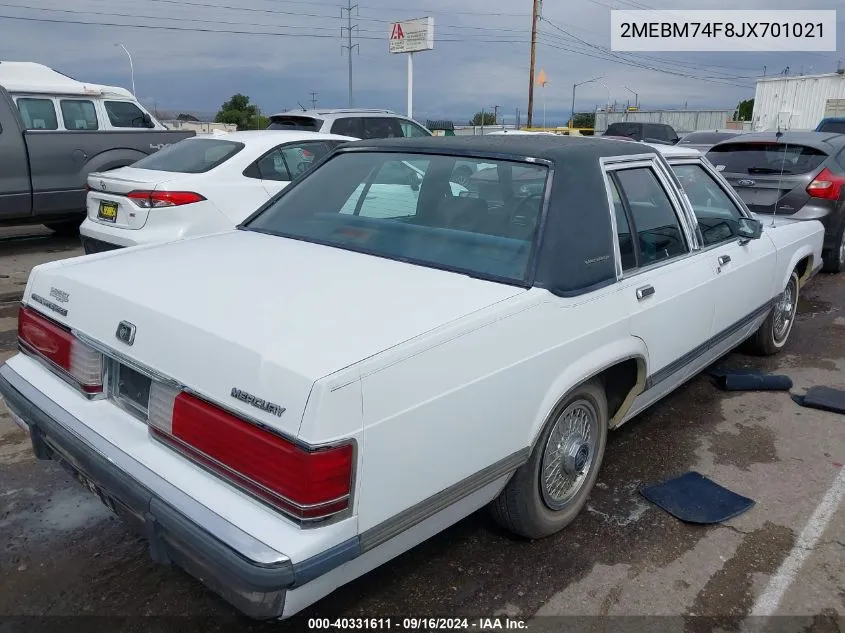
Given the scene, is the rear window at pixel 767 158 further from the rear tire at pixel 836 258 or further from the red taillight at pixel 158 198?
the red taillight at pixel 158 198

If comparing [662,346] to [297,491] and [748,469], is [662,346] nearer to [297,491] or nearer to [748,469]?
[748,469]

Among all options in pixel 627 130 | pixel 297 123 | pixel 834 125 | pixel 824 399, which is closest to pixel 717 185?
pixel 824 399

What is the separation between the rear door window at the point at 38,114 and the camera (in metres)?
8.97

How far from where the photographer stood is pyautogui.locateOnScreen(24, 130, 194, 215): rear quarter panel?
29.0 feet

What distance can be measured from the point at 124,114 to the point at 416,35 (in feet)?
88.2

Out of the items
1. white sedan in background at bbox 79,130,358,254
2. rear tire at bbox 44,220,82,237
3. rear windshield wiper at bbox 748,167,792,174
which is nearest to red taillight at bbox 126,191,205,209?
white sedan in background at bbox 79,130,358,254

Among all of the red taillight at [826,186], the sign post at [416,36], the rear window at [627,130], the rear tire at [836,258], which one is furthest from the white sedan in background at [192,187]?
the sign post at [416,36]

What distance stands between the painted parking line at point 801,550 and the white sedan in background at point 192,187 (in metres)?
4.70

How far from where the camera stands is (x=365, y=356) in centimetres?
201

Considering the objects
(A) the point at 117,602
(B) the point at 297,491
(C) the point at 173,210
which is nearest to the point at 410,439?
(B) the point at 297,491

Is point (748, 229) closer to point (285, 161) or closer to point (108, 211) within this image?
point (285, 161)

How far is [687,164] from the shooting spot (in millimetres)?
4188

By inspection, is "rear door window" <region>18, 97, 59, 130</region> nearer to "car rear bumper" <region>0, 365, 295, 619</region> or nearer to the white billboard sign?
"car rear bumper" <region>0, 365, 295, 619</region>

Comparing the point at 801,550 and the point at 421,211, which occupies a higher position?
the point at 421,211
